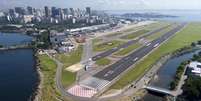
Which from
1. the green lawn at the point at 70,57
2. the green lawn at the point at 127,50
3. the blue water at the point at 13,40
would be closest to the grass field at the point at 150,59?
the green lawn at the point at 127,50

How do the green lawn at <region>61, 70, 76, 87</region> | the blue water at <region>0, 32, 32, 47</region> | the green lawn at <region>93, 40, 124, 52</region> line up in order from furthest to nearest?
1. the blue water at <region>0, 32, 32, 47</region>
2. the green lawn at <region>93, 40, 124, 52</region>
3. the green lawn at <region>61, 70, 76, 87</region>

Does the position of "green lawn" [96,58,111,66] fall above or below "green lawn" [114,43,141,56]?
above

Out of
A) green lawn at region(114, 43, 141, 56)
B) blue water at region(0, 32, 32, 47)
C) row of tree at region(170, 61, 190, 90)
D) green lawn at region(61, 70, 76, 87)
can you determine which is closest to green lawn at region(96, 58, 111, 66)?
green lawn at region(114, 43, 141, 56)

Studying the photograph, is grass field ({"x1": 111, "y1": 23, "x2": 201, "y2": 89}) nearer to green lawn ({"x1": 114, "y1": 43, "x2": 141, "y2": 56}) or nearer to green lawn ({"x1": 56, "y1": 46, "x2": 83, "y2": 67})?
green lawn ({"x1": 114, "y1": 43, "x2": 141, "y2": 56})

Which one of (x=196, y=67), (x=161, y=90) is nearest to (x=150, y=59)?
(x=196, y=67)

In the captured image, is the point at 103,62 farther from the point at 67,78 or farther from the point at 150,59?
the point at 67,78

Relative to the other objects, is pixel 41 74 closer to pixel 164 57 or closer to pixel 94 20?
pixel 164 57

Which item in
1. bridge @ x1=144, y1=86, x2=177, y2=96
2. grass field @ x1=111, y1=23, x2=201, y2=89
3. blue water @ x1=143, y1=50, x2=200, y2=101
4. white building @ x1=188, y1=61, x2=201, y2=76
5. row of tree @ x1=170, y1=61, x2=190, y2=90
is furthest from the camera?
white building @ x1=188, y1=61, x2=201, y2=76

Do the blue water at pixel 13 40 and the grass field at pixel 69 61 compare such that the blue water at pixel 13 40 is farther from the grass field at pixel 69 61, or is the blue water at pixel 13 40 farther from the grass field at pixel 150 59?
the grass field at pixel 150 59
